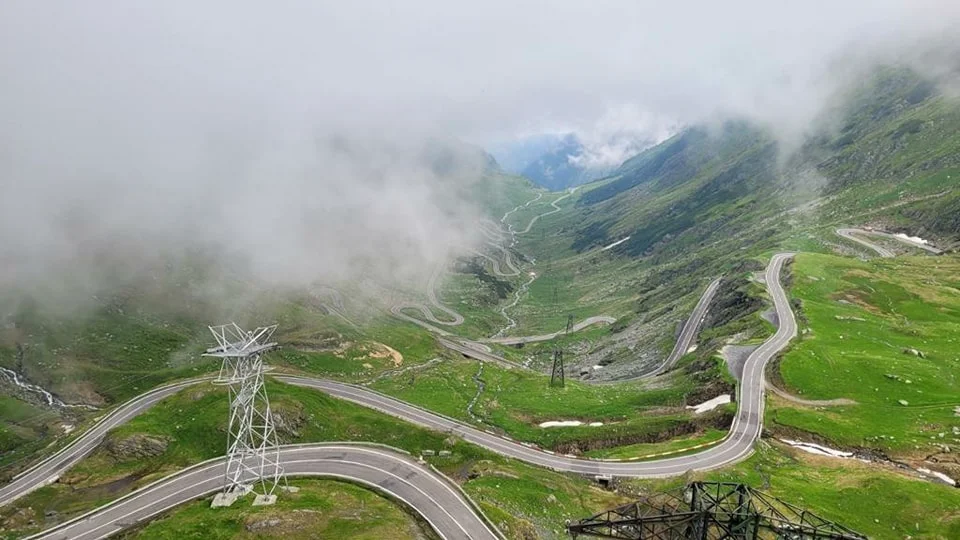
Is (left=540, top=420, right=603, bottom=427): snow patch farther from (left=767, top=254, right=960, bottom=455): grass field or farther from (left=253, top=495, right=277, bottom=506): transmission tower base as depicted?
(left=253, top=495, right=277, bottom=506): transmission tower base

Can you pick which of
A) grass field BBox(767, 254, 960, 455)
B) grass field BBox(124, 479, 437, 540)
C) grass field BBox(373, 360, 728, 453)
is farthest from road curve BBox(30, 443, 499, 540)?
grass field BBox(767, 254, 960, 455)

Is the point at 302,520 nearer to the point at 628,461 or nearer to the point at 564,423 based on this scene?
the point at 628,461

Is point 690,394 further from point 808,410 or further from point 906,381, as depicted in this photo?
point 906,381

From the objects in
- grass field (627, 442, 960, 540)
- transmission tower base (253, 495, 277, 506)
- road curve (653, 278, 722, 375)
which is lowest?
grass field (627, 442, 960, 540)

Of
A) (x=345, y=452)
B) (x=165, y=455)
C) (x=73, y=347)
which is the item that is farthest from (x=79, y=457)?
(x=73, y=347)

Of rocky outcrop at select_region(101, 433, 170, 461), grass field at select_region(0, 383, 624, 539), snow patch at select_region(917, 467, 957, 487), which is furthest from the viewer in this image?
rocky outcrop at select_region(101, 433, 170, 461)

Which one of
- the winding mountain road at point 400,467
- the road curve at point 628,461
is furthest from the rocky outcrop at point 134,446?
the road curve at point 628,461
